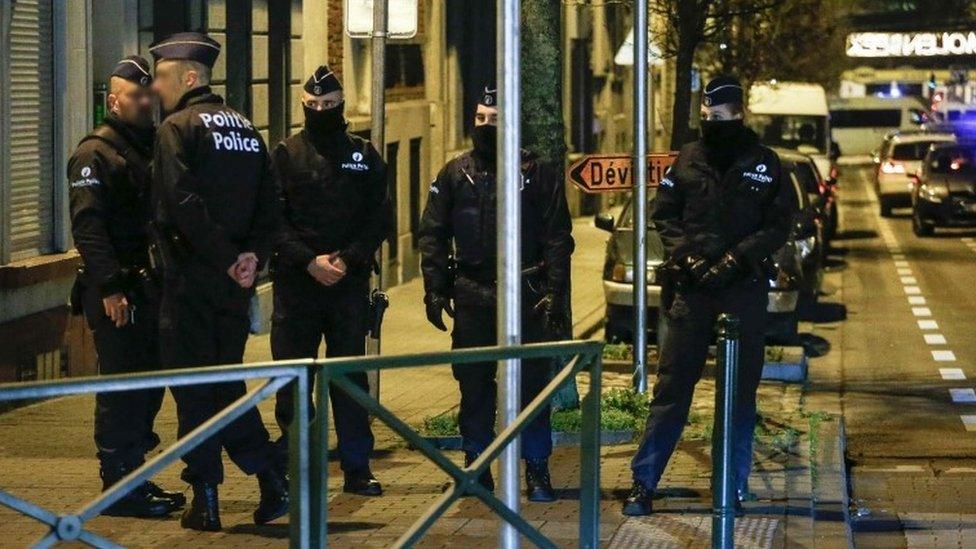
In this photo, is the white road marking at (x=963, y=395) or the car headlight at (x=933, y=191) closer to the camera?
the white road marking at (x=963, y=395)

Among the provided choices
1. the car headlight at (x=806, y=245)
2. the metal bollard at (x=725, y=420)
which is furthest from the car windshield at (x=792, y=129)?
the metal bollard at (x=725, y=420)

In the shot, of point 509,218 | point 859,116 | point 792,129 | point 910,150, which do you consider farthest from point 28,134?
point 859,116

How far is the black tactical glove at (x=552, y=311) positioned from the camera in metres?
8.95

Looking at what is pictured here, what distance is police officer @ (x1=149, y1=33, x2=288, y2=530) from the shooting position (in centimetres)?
784

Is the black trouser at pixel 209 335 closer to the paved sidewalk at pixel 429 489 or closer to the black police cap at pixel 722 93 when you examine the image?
the paved sidewalk at pixel 429 489

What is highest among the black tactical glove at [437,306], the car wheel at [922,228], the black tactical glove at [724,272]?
the black tactical glove at [724,272]

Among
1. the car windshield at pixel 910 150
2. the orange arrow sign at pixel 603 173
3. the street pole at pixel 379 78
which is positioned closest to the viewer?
the street pole at pixel 379 78

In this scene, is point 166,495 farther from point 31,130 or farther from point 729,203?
point 31,130

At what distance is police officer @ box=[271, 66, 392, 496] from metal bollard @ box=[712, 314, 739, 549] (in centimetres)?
176

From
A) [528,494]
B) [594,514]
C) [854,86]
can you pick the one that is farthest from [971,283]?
[854,86]

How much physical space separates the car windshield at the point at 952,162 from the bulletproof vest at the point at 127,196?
28.4 meters

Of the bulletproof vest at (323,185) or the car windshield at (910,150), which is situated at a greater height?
the bulletproof vest at (323,185)

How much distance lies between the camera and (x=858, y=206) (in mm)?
45719

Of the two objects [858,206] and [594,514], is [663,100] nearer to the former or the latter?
[858,206]
